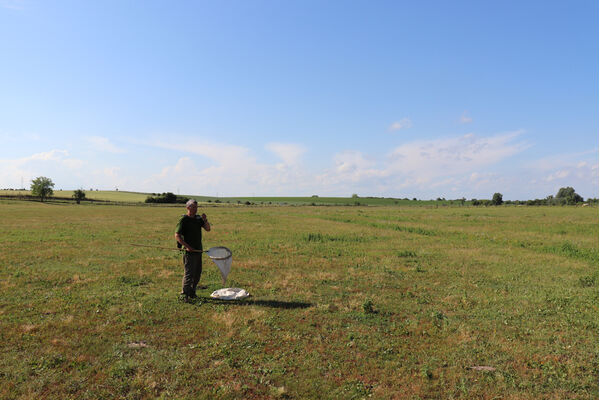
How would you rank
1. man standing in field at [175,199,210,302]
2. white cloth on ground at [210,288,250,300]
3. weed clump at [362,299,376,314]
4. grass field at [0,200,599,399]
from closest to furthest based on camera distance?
grass field at [0,200,599,399], weed clump at [362,299,376,314], man standing in field at [175,199,210,302], white cloth on ground at [210,288,250,300]

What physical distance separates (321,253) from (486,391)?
47.2ft

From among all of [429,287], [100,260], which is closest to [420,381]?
[429,287]

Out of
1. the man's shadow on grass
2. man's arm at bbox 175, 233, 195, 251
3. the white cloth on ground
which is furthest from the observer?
the white cloth on ground

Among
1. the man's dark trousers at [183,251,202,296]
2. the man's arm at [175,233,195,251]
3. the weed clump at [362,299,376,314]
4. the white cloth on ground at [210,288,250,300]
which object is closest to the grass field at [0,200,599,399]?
the weed clump at [362,299,376,314]

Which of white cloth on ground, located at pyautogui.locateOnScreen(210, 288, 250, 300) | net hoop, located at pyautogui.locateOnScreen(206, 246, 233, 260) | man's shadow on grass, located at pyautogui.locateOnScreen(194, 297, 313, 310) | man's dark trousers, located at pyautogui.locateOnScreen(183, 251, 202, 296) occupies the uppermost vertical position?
net hoop, located at pyautogui.locateOnScreen(206, 246, 233, 260)

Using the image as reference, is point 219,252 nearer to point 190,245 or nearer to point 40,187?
point 190,245

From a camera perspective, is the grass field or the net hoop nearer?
the grass field

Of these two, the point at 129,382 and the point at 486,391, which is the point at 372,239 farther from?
the point at 129,382

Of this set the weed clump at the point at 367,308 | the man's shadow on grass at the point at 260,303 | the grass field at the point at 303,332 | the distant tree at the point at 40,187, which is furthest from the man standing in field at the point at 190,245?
the distant tree at the point at 40,187

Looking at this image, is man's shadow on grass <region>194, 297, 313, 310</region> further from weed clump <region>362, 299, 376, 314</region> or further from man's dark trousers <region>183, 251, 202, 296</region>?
weed clump <region>362, 299, 376, 314</region>

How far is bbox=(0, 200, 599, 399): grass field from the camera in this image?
5.84 metres

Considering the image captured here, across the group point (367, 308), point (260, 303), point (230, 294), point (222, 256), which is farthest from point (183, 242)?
Answer: point (367, 308)

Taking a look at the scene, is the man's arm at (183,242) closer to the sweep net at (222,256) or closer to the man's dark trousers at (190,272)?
the man's dark trousers at (190,272)

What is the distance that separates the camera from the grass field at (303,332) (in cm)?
584
